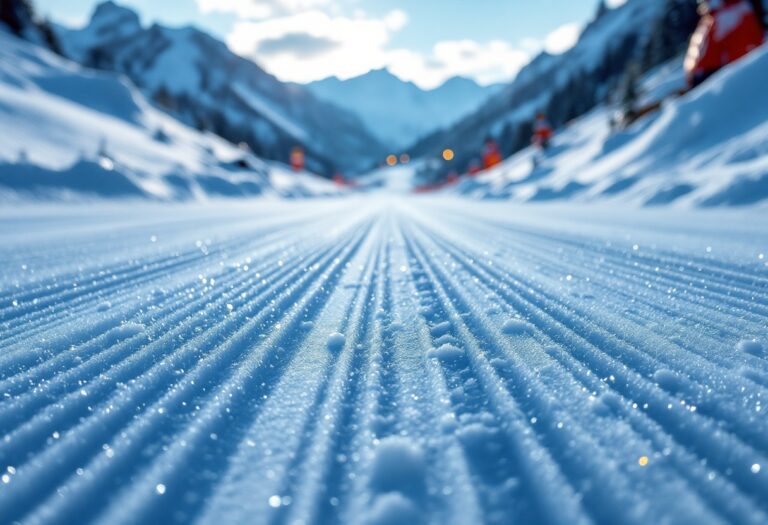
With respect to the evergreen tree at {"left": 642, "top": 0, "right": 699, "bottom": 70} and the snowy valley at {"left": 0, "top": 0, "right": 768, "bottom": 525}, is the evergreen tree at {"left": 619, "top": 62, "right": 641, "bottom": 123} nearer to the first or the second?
the snowy valley at {"left": 0, "top": 0, "right": 768, "bottom": 525}

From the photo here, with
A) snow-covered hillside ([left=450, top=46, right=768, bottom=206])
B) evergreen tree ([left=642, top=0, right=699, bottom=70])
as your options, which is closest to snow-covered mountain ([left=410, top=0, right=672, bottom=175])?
evergreen tree ([left=642, top=0, right=699, bottom=70])

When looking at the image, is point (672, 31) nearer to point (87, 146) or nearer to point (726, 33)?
point (726, 33)

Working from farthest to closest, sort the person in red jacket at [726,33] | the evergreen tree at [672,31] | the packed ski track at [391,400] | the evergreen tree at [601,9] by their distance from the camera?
1. the evergreen tree at [601,9]
2. the evergreen tree at [672,31]
3. the person in red jacket at [726,33]
4. the packed ski track at [391,400]

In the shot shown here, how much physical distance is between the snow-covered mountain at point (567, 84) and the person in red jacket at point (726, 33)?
37.0 metres

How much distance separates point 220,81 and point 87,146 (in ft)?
484

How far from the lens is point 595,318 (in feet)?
6.63

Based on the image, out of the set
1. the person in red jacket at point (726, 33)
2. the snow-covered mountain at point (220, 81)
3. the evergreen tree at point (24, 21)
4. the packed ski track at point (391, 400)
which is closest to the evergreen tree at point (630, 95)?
the person in red jacket at point (726, 33)

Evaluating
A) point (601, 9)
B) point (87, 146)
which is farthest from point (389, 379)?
point (601, 9)

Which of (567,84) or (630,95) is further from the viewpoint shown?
(567,84)

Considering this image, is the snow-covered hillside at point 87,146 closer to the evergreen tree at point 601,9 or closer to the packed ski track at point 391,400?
the packed ski track at point 391,400

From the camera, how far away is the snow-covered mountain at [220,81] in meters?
124

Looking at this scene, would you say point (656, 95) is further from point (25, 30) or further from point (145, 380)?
point (25, 30)

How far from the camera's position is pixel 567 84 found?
2648 inches

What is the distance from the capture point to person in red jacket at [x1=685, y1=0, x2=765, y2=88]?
54.8 feet
